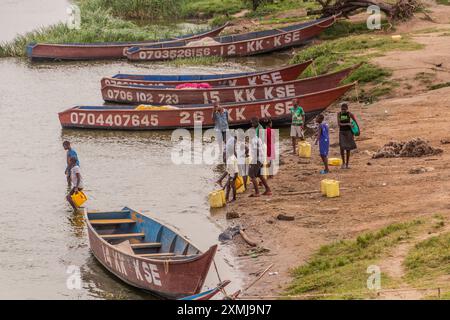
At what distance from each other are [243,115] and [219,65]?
43.9 ft

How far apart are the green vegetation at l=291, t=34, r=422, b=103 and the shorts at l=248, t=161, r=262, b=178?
34.0 feet

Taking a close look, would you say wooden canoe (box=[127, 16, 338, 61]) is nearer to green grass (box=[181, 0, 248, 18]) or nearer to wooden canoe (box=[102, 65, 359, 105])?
wooden canoe (box=[102, 65, 359, 105])

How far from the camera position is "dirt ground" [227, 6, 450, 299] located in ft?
58.8

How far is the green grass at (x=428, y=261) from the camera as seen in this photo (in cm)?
1443

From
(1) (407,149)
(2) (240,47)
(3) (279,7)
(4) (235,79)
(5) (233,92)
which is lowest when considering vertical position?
(1) (407,149)

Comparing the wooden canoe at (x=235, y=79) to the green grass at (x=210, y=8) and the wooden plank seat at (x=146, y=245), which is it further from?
the green grass at (x=210, y=8)

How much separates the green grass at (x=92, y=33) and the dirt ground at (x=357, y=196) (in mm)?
22984

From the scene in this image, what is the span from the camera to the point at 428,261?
1503 centimetres

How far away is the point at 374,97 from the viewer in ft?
102

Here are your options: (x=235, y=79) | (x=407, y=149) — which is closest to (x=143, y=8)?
(x=235, y=79)

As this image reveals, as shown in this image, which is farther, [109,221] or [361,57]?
[361,57]

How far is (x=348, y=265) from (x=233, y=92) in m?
17.1

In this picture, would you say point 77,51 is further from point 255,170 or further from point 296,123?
point 255,170

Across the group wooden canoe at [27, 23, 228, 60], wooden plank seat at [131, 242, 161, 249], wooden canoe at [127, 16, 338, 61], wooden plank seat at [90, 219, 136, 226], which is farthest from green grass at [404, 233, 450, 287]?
wooden canoe at [27, 23, 228, 60]
